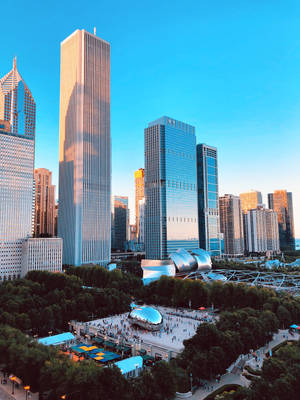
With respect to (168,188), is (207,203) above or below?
below

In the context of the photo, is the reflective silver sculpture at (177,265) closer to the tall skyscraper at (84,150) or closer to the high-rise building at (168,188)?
the high-rise building at (168,188)

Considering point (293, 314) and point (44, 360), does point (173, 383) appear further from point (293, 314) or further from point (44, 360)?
point (293, 314)

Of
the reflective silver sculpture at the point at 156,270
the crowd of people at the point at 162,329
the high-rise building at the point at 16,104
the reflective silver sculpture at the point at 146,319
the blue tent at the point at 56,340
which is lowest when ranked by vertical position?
the crowd of people at the point at 162,329

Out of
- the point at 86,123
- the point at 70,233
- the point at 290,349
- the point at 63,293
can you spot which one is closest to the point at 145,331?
the point at 63,293

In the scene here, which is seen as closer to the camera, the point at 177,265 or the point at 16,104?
the point at 177,265

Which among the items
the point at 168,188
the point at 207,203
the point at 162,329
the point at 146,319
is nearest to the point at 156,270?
the point at 162,329

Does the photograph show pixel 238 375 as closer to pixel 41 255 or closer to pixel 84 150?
pixel 41 255

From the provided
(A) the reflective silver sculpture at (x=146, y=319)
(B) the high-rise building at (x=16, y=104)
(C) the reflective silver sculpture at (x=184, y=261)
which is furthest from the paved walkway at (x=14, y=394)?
(B) the high-rise building at (x=16, y=104)
